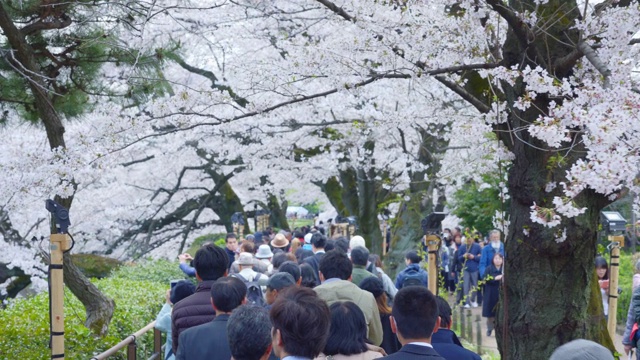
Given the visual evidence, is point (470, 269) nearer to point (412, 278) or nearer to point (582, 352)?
point (412, 278)

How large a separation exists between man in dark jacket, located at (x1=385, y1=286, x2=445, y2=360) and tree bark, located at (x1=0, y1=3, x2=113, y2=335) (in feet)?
11.5

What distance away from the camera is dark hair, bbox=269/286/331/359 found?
3303 millimetres

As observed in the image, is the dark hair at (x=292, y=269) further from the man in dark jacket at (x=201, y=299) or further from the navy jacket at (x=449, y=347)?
the navy jacket at (x=449, y=347)

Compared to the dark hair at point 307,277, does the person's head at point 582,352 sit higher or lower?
lower

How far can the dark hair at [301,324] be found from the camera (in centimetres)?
330

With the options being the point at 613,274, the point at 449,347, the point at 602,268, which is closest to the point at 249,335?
the point at 449,347

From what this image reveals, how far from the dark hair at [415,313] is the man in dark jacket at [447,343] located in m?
0.40

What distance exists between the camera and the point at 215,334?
13.8 feet

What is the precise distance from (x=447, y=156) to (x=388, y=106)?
2077 millimetres

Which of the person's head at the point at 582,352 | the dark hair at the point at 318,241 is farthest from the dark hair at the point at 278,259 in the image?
the person's head at the point at 582,352

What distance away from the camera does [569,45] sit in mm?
5199

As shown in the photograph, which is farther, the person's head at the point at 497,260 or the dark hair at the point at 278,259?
the person's head at the point at 497,260

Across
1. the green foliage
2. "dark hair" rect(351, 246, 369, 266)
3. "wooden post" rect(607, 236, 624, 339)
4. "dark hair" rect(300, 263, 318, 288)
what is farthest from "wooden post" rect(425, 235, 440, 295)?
the green foliage

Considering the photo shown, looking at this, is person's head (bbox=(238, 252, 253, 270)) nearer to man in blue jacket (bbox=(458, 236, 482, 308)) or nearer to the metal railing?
the metal railing
